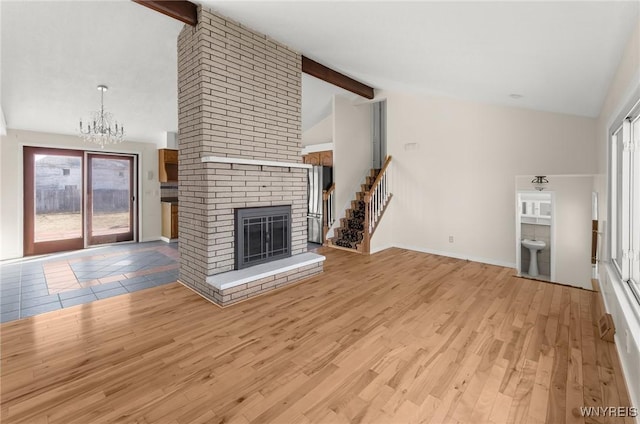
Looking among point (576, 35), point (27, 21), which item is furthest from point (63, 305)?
point (576, 35)

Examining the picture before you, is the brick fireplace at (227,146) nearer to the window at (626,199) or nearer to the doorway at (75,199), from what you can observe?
the window at (626,199)

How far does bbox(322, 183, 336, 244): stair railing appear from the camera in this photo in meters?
6.17

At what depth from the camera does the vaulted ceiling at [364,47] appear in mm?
1926

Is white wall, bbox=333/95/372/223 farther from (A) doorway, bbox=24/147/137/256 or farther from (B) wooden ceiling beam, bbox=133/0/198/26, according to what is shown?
(A) doorway, bbox=24/147/137/256

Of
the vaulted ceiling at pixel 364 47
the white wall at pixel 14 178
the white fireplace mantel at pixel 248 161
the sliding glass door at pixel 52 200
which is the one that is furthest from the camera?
the sliding glass door at pixel 52 200

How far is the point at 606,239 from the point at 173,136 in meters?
7.53

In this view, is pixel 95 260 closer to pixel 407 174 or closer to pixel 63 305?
pixel 63 305

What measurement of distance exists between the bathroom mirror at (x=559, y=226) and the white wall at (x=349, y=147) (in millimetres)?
3115

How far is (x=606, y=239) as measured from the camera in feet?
9.22

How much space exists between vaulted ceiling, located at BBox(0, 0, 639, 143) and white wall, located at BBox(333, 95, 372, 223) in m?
1.75

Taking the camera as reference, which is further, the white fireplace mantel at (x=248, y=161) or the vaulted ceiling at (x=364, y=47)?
the white fireplace mantel at (x=248, y=161)

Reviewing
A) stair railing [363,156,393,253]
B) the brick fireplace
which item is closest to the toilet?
stair railing [363,156,393,253]

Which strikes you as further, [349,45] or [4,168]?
[4,168]

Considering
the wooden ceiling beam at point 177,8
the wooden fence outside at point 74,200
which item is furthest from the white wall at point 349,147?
the wooden fence outside at point 74,200
